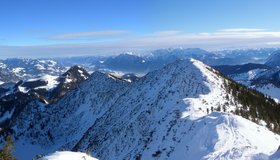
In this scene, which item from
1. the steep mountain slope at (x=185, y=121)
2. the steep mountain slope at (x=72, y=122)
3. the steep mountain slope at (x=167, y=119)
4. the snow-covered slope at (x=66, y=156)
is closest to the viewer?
the snow-covered slope at (x=66, y=156)

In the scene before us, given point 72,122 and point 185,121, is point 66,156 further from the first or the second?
point 72,122

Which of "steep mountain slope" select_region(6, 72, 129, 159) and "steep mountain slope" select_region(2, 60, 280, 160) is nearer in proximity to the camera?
"steep mountain slope" select_region(2, 60, 280, 160)

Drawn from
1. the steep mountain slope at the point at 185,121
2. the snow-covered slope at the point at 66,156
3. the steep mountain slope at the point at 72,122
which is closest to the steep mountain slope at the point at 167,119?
the steep mountain slope at the point at 185,121

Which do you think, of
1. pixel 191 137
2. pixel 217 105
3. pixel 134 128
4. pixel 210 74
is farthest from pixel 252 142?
pixel 210 74

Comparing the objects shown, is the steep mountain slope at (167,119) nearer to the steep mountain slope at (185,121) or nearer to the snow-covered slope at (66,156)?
the steep mountain slope at (185,121)

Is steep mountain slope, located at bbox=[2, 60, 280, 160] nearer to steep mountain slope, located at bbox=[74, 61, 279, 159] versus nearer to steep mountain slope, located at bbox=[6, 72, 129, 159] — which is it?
steep mountain slope, located at bbox=[74, 61, 279, 159]

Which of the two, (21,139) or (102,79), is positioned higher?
(102,79)

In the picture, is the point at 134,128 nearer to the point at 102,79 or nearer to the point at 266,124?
the point at 266,124

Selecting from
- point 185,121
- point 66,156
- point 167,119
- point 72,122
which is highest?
point 66,156

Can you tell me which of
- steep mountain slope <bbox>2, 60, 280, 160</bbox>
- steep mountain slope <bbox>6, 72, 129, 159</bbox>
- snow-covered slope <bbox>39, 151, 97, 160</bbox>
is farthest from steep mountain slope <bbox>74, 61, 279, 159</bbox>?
steep mountain slope <bbox>6, 72, 129, 159</bbox>

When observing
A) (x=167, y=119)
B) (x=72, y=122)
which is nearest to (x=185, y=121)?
(x=167, y=119)

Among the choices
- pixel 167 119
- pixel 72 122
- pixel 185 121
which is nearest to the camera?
pixel 185 121
